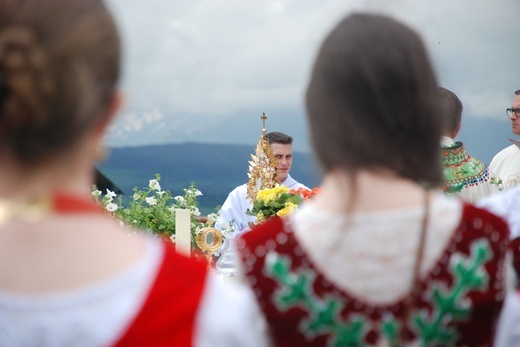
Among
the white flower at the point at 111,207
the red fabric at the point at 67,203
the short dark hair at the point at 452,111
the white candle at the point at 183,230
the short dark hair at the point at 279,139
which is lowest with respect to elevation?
the red fabric at the point at 67,203

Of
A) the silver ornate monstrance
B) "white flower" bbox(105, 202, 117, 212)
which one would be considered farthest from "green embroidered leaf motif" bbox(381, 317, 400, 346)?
the silver ornate monstrance

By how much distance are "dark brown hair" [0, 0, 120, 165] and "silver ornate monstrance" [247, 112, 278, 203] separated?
343 centimetres

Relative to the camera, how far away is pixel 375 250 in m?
1.20

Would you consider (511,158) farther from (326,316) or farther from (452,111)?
(326,316)

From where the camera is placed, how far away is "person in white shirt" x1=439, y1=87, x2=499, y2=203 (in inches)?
112

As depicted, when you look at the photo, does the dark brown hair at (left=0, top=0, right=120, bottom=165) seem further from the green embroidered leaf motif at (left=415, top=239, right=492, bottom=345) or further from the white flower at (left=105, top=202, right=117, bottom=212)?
the white flower at (left=105, top=202, right=117, bottom=212)

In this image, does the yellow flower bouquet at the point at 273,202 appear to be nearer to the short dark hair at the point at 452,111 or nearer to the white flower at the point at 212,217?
the white flower at the point at 212,217

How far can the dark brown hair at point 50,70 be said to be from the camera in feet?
3.02

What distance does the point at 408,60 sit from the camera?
1210mm

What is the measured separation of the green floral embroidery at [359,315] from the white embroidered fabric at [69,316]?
299 mm

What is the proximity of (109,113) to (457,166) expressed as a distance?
2089 mm

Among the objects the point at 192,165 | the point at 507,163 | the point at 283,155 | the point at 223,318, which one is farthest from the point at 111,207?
the point at 192,165

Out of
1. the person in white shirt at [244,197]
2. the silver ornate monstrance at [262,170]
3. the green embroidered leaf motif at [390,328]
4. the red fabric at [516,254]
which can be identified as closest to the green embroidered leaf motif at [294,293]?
the green embroidered leaf motif at [390,328]

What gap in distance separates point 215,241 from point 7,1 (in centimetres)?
242
